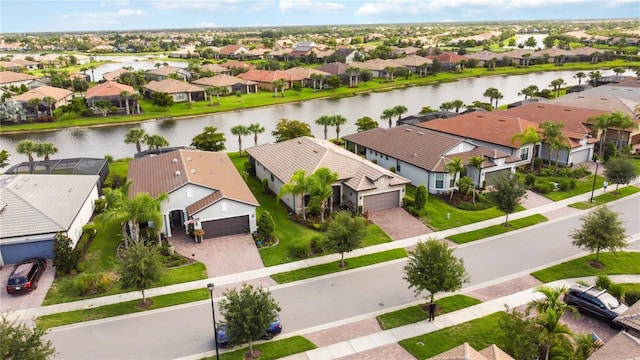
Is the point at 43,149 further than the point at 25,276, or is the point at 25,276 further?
the point at 43,149

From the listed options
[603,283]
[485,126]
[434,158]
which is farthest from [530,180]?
[603,283]

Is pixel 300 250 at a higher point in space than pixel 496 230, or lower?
higher

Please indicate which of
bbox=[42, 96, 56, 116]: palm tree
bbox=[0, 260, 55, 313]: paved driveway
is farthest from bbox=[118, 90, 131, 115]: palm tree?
bbox=[0, 260, 55, 313]: paved driveway

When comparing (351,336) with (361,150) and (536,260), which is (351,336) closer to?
(536,260)

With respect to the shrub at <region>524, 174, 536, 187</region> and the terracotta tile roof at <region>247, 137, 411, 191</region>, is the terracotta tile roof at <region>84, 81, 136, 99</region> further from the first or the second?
the shrub at <region>524, 174, 536, 187</region>

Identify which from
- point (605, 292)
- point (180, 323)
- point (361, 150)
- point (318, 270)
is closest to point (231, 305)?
point (180, 323)

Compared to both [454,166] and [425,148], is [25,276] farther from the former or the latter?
[425,148]

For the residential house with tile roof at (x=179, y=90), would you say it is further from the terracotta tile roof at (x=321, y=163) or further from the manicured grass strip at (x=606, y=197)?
the manicured grass strip at (x=606, y=197)
